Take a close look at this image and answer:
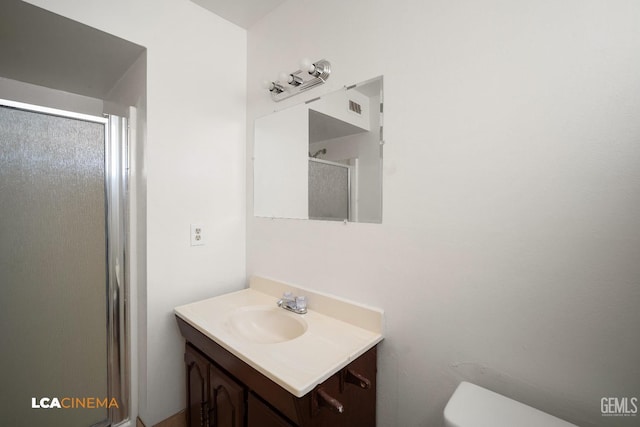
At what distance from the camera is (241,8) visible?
1559 mm

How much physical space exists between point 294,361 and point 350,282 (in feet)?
1.43

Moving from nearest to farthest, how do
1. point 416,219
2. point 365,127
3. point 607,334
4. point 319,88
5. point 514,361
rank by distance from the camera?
point 607,334 < point 514,361 < point 416,219 < point 365,127 < point 319,88

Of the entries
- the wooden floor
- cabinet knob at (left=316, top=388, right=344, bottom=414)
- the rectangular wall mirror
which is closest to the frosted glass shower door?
the wooden floor

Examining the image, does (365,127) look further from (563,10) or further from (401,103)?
(563,10)

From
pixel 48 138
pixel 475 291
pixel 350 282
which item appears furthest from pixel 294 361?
pixel 48 138

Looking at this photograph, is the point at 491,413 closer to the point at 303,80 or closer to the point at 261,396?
the point at 261,396

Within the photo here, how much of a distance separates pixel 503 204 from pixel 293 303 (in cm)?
99

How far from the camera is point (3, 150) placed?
1.09m

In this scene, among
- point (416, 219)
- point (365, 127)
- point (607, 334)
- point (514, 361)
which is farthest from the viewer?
point (365, 127)

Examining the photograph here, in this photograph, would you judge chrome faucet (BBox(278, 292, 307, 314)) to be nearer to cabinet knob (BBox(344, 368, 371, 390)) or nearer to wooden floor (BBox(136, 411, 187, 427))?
cabinet knob (BBox(344, 368, 371, 390))

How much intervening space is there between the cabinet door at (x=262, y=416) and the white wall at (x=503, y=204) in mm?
462

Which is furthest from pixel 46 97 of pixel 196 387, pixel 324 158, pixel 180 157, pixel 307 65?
pixel 196 387

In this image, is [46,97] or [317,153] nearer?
[317,153]

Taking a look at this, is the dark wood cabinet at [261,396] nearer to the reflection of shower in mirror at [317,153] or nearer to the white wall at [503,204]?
the white wall at [503,204]
